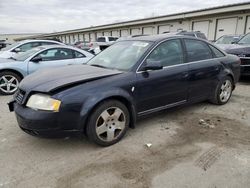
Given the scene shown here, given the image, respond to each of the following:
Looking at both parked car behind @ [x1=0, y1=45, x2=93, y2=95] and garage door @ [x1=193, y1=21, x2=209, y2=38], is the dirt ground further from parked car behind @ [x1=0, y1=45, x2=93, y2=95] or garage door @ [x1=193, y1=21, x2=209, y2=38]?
garage door @ [x1=193, y1=21, x2=209, y2=38]

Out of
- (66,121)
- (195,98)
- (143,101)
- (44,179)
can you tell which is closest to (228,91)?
(195,98)

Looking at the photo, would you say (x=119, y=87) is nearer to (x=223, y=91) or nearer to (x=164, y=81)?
(x=164, y=81)

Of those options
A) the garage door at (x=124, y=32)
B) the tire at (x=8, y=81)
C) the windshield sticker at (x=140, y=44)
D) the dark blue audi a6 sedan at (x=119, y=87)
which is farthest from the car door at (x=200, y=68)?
the garage door at (x=124, y=32)

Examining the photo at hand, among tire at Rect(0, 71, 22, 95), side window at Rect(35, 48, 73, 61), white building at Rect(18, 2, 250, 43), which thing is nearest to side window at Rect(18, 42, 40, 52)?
side window at Rect(35, 48, 73, 61)

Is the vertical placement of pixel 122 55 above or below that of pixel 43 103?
above

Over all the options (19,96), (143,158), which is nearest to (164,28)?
(19,96)

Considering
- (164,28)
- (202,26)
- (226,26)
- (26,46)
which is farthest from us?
(164,28)

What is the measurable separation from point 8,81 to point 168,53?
458 centimetres

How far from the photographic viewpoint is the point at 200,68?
4.31 metres

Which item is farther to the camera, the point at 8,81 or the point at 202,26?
the point at 202,26

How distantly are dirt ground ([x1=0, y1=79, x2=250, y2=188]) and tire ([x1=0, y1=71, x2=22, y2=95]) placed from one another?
2307 mm

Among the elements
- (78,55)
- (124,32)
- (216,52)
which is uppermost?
(124,32)

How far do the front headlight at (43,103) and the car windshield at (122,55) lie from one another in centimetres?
123

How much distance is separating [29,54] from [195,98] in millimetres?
4926
